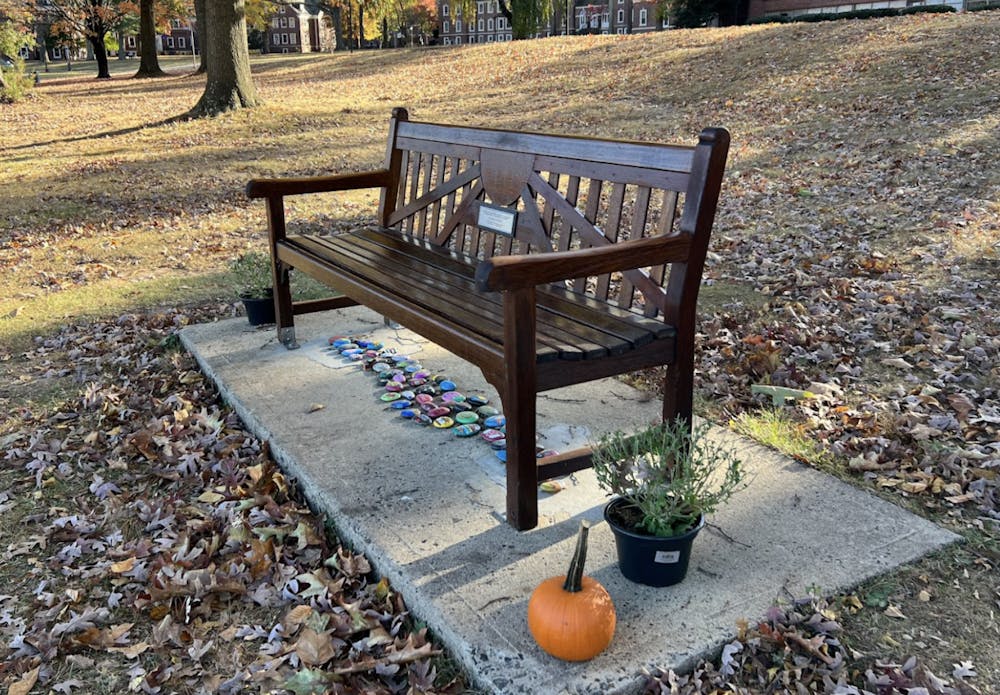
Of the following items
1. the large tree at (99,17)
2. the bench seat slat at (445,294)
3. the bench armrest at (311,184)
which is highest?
the large tree at (99,17)

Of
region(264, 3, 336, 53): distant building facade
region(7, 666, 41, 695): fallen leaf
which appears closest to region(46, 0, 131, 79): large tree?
region(7, 666, 41, 695): fallen leaf

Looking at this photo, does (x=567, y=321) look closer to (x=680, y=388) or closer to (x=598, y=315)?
(x=598, y=315)

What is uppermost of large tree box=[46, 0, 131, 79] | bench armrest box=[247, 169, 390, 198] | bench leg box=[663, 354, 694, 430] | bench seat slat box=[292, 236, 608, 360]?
large tree box=[46, 0, 131, 79]

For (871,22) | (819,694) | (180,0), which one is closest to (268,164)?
(819,694)

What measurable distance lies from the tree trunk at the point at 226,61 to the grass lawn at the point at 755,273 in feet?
1.68

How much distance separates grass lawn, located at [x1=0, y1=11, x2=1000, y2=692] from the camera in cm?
297

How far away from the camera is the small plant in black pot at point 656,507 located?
106 inches

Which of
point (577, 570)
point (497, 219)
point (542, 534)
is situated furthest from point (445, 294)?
point (577, 570)

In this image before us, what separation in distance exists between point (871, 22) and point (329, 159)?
13.5m

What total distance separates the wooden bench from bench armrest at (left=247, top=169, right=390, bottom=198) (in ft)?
1.51

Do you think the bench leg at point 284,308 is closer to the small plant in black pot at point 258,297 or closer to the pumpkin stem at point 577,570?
the small plant in black pot at point 258,297

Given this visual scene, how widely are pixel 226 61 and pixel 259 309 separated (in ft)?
39.3

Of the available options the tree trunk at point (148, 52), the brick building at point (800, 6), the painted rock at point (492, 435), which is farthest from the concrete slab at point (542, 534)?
the brick building at point (800, 6)

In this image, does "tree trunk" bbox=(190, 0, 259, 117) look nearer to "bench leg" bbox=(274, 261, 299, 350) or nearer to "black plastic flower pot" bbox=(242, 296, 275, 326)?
"black plastic flower pot" bbox=(242, 296, 275, 326)
